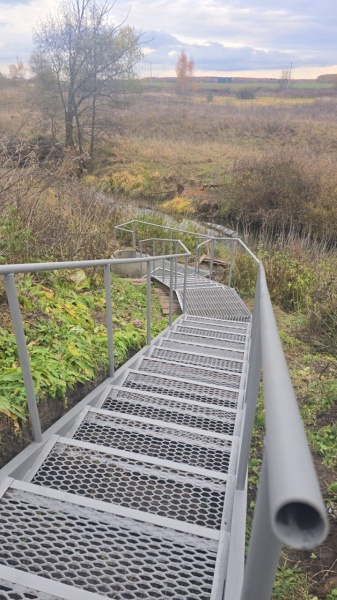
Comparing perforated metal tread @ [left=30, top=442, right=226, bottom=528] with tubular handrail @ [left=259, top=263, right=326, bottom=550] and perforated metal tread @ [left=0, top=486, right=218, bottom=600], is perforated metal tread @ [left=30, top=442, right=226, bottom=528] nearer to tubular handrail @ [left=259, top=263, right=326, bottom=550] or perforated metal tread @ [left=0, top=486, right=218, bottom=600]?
perforated metal tread @ [left=0, top=486, right=218, bottom=600]

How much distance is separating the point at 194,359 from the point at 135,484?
2318 millimetres

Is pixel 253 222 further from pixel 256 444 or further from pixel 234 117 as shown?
pixel 234 117

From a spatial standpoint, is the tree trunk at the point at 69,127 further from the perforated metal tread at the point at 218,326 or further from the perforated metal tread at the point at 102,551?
the perforated metal tread at the point at 102,551

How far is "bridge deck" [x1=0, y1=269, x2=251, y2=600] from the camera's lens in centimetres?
135

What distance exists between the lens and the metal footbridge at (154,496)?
0.65 metres

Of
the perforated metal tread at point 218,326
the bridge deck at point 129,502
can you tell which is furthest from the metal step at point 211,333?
the bridge deck at point 129,502

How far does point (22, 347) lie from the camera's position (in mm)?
1982

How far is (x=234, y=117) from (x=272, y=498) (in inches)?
1429

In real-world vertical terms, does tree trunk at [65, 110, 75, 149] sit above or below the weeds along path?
above

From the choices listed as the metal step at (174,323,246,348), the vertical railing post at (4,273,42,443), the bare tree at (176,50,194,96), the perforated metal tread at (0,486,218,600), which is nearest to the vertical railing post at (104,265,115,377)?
the vertical railing post at (4,273,42,443)

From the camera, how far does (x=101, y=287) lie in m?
5.58

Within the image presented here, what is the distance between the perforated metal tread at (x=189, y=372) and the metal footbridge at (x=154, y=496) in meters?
0.58

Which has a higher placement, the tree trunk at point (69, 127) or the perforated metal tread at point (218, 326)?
the tree trunk at point (69, 127)

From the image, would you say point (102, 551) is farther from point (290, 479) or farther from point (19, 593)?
point (290, 479)
